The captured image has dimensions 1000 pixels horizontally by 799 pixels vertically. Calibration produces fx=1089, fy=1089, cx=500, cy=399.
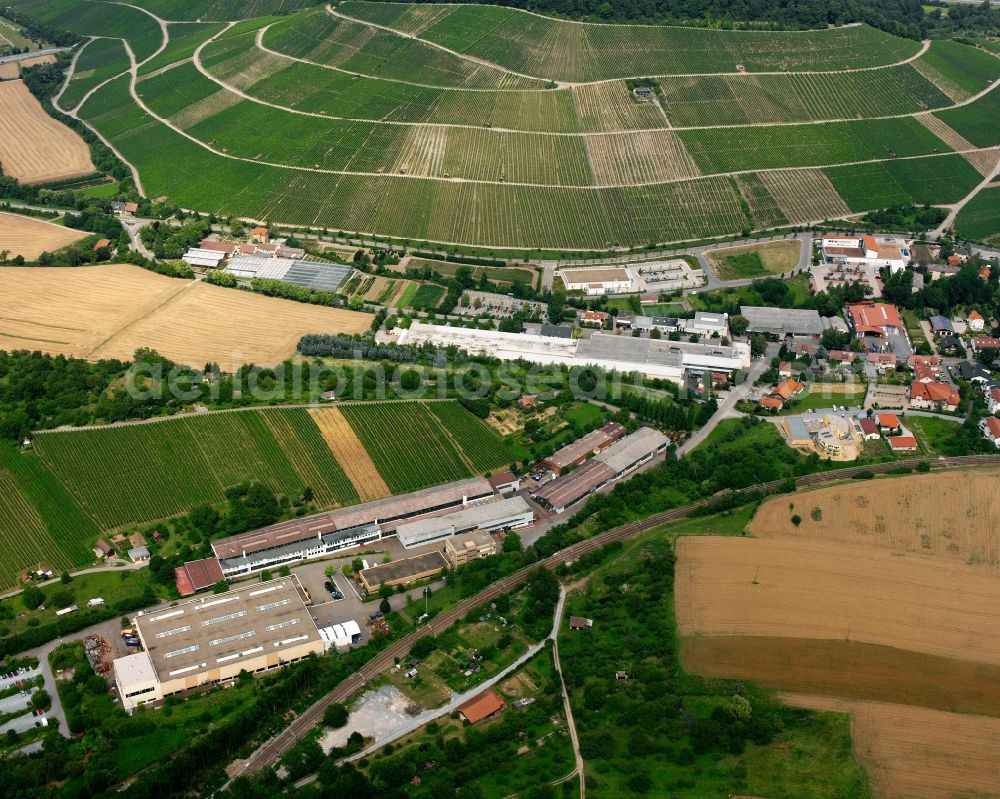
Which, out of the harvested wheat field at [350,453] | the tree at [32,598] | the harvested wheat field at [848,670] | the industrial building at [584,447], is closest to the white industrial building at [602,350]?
the industrial building at [584,447]

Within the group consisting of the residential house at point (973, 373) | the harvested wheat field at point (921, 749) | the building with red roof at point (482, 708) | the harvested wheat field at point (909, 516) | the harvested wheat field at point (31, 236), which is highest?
the harvested wheat field at point (921, 749)

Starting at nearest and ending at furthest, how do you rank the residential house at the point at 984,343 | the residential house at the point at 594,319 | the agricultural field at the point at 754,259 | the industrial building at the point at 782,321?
the residential house at the point at 984,343
the industrial building at the point at 782,321
the residential house at the point at 594,319
the agricultural field at the point at 754,259

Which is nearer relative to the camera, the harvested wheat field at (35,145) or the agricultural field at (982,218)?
the agricultural field at (982,218)

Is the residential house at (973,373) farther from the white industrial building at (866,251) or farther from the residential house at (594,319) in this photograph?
the residential house at (594,319)

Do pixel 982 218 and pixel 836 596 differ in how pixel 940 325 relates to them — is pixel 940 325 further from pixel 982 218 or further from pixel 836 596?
pixel 836 596

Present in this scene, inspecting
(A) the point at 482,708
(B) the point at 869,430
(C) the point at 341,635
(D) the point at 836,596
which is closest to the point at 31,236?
(C) the point at 341,635

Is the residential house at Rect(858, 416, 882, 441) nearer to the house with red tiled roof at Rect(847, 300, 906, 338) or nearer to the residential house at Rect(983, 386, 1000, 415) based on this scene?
the residential house at Rect(983, 386, 1000, 415)

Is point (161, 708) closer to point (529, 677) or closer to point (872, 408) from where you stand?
point (529, 677)

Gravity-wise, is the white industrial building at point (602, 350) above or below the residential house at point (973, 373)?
below

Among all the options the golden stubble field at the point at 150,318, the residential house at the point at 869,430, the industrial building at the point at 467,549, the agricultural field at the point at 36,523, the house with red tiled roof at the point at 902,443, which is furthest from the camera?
the golden stubble field at the point at 150,318
